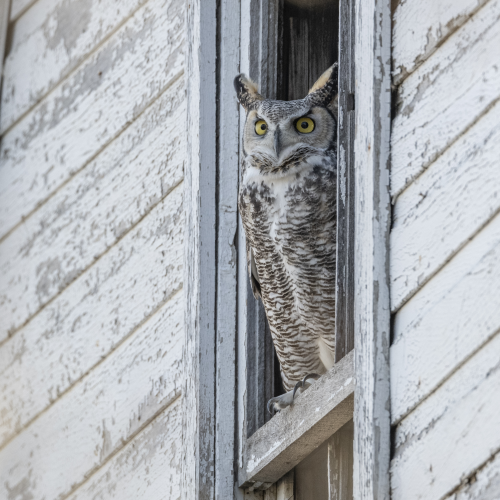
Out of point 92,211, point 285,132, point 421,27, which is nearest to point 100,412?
point 92,211

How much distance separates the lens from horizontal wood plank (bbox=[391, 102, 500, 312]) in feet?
3.82

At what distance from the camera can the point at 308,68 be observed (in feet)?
6.51

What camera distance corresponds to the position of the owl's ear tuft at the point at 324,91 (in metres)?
1.81

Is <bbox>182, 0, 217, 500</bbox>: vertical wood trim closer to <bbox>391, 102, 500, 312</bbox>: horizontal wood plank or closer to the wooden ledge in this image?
the wooden ledge

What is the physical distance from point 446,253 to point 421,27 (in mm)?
346

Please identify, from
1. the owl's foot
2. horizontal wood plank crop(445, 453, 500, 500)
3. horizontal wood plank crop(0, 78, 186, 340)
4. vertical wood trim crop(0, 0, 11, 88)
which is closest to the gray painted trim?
vertical wood trim crop(0, 0, 11, 88)

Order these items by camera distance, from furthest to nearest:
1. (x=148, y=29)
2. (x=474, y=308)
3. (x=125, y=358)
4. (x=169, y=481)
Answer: (x=148, y=29), (x=125, y=358), (x=169, y=481), (x=474, y=308)

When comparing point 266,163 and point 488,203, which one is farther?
point 266,163

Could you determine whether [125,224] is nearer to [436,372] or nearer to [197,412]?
[197,412]

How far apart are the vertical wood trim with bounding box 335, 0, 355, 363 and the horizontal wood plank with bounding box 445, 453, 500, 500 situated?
380 millimetres

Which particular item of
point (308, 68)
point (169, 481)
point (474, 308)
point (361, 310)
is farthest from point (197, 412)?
point (308, 68)

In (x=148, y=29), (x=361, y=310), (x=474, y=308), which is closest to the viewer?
(x=474, y=308)

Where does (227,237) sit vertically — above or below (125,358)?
above

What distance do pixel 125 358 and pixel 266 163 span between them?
522 mm
